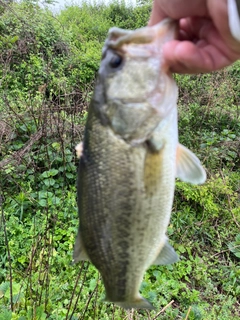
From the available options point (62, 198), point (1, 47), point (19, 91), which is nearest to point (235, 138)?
point (62, 198)

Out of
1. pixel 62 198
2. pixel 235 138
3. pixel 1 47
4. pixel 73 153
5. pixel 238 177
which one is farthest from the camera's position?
pixel 1 47

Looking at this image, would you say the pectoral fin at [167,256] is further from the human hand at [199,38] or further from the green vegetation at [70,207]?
the green vegetation at [70,207]

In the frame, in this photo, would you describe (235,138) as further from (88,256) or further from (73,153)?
(88,256)

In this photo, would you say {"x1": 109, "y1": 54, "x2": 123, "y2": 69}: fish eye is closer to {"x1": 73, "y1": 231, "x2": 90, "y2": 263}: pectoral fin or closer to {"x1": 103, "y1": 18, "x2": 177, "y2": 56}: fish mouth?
{"x1": 103, "y1": 18, "x2": 177, "y2": 56}: fish mouth

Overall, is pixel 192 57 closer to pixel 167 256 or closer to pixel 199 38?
pixel 199 38

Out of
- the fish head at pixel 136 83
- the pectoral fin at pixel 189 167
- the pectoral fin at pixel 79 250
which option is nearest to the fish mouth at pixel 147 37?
the fish head at pixel 136 83

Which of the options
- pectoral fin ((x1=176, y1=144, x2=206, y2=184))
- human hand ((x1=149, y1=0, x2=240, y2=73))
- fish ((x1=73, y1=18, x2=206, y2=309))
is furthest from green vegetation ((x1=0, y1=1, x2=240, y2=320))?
human hand ((x1=149, y1=0, x2=240, y2=73))
